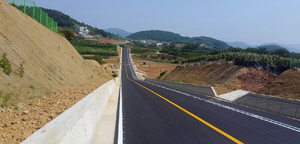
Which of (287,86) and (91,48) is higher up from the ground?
(91,48)

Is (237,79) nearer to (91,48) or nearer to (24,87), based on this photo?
(24,87)

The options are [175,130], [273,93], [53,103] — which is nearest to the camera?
[175,130]

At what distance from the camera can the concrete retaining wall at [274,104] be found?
489 inches

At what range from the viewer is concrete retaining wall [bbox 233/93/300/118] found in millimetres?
12413

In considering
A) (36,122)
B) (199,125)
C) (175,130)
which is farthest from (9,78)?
(199,125)

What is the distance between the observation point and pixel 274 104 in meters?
13.8

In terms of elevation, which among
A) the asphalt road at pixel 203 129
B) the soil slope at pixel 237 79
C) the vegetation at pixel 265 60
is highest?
the vegetation at pixel 265 60

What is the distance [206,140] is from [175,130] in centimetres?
148

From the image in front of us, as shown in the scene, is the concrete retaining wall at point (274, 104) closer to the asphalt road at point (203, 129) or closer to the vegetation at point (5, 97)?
the asphalt road at point (203, 129)

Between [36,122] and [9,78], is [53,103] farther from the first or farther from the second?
[36,122]

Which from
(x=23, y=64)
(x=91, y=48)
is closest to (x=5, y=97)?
(x=23, y=64)

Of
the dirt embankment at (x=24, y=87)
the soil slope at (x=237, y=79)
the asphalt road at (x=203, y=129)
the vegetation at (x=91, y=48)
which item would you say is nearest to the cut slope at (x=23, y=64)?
the dirt embankment at (x=24, y=87)

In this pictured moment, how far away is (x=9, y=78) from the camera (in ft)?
30.2

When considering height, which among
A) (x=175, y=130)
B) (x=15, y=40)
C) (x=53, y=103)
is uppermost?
(x=15, y=40)
